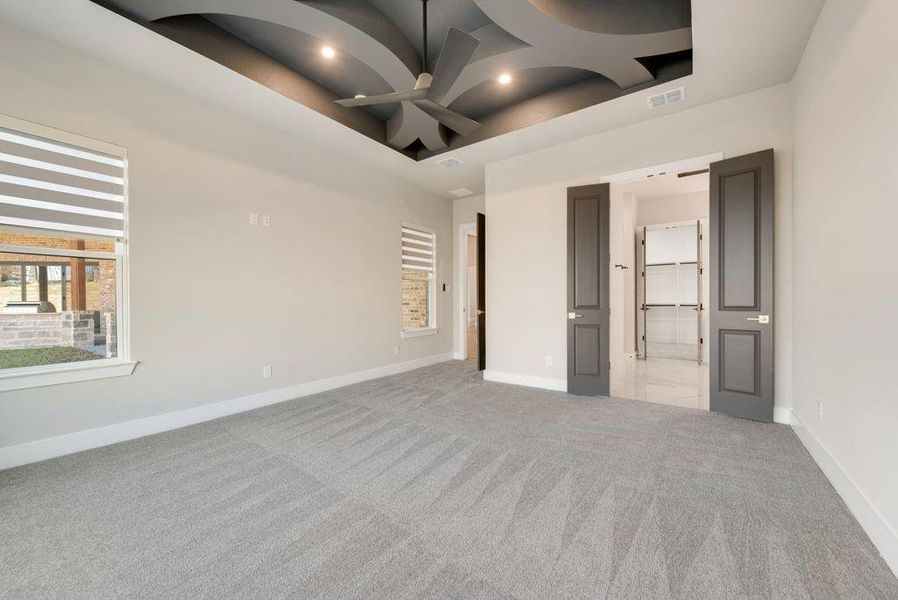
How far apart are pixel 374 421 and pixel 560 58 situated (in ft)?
11.3

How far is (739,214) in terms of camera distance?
10.7ft

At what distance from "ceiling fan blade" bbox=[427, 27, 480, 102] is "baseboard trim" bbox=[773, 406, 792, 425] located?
154 inches

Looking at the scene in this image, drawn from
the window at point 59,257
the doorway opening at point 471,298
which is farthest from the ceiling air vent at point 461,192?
the window at point 59,257

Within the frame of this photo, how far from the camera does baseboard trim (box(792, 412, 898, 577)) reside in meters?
1.48

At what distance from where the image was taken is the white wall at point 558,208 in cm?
313

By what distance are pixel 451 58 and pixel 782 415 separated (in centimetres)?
402

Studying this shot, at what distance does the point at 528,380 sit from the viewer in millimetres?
4562

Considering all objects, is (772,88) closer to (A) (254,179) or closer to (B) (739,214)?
(B) (739,214)

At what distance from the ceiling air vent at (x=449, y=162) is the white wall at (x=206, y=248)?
40.5 inches

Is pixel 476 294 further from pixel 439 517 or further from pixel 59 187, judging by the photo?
pixel 59 187

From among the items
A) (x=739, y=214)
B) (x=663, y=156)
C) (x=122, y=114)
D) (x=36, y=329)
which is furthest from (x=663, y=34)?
(x=36, y=329)

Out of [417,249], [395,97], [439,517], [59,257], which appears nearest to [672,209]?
[417,249]

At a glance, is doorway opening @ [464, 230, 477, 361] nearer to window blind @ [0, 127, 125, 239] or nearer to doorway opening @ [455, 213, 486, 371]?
doorway opening @ [455, 213, 486, 371]

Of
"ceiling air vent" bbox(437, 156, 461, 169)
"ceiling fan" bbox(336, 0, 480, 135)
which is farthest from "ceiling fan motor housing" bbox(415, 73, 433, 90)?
"ceiling air vent" bbox(437, 156, 461, 169)
